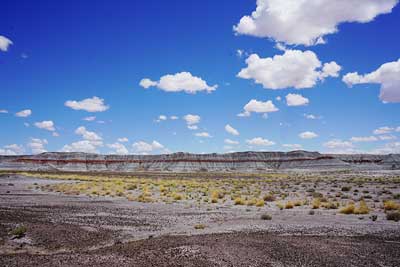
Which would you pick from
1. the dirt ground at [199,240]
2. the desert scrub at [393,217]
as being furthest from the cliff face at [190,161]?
the dirt ground at [199,240]

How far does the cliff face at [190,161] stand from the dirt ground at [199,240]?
136377mm

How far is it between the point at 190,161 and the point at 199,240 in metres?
154

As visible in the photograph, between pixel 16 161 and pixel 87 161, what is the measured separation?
101ft

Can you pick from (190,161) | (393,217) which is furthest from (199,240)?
(190,161)

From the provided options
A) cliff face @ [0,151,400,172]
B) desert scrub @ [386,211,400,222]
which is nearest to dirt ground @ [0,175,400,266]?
desert scrub @ [386,211,400,222]

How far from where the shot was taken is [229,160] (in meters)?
168

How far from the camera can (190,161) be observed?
165375mm

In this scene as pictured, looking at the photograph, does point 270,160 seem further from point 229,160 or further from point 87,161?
point 87,161

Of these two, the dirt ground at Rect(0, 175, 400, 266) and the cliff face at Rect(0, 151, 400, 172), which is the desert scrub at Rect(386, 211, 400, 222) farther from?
the cliff face at Rect(0, 151, 400, 172)

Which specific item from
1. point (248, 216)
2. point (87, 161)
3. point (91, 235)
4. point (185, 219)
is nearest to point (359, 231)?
point (248, 216)

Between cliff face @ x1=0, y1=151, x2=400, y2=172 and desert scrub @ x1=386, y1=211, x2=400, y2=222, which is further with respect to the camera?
cliff face @ x1=0, y1=151, x2=400, y2=172

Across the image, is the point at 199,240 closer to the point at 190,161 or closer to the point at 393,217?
the point at 393,217

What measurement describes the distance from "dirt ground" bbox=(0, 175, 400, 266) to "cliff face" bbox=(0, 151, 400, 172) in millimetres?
136377

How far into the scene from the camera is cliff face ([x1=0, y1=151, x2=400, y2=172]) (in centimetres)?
15788
